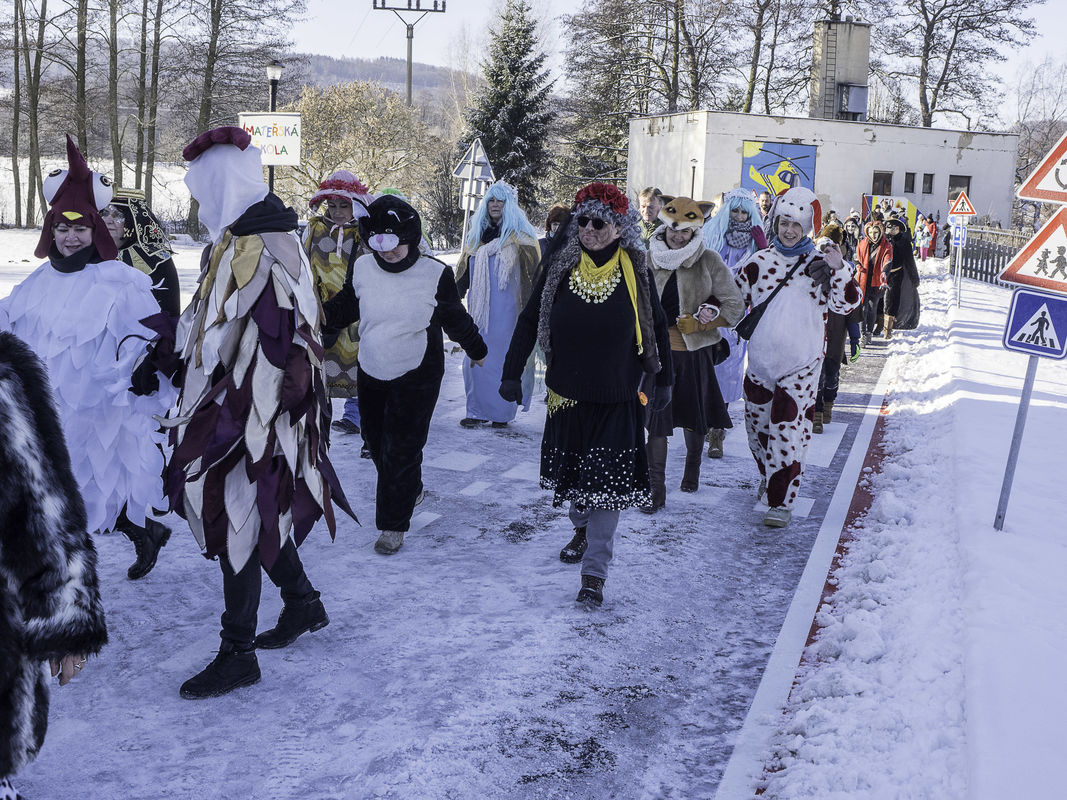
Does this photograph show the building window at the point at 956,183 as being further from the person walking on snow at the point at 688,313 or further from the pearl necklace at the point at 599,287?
the pearl necklace at the point at 599,287

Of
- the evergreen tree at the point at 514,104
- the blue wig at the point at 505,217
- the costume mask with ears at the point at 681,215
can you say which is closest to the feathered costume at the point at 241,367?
the costume mask with ears at the point at 681,215

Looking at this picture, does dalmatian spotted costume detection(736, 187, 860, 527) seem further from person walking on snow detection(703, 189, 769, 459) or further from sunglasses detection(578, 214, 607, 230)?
sunglasses detection(578, 214, 607, 230)

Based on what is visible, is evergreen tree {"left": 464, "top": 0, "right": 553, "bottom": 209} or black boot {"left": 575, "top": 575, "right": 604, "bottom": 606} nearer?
black boot {"left": 575, "top": 575, "right": 604, "bottom": 606}

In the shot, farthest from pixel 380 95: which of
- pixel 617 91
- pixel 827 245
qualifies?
pixel 827 245

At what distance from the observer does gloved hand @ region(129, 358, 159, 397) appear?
3.95 m

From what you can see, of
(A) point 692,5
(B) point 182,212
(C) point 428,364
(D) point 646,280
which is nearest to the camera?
(D) point 646,280

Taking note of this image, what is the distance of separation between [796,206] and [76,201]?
387 cm

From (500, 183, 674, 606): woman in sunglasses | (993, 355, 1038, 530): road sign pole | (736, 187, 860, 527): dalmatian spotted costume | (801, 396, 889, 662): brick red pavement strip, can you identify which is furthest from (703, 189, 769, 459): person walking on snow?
(500, 183, 674, 606): woman in sunglasses

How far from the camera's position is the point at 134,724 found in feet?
11.9

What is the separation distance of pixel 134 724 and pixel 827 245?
442 cm

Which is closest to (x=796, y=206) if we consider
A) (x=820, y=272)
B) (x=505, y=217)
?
(x=820, y=272)

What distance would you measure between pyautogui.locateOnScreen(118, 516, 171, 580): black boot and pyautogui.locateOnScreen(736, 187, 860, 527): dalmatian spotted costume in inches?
137

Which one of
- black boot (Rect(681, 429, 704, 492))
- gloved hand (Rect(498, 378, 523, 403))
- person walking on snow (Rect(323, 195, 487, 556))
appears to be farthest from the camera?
black boot (Rect(681, 429, 704, 492))

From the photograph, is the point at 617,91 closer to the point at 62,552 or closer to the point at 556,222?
the point at 556,222
